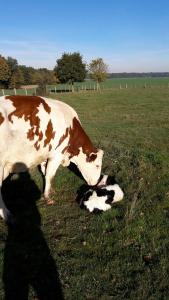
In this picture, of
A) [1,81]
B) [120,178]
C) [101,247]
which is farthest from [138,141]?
[1,81]

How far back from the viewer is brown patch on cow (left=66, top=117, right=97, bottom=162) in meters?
9.52

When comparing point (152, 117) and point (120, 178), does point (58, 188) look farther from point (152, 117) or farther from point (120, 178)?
point (152, 117)

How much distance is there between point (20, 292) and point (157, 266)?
6.66ft

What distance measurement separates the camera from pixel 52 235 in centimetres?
714

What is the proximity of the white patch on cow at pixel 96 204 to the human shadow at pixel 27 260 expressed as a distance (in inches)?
41.3

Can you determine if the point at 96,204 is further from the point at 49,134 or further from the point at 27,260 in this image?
the point at 27,260

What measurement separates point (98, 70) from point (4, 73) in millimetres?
21287

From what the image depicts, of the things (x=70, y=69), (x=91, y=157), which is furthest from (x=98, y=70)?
(x=91, y=157)

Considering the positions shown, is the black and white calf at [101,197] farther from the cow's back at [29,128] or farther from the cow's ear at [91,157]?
the cow's back at [29,128]

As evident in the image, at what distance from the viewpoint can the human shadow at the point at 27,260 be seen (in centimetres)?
534

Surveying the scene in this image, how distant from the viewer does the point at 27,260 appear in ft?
20.3

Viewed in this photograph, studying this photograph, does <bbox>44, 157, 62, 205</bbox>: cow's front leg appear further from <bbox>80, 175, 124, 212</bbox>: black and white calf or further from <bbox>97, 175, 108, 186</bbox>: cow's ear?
<bbox>97, 175, 108, 186</bbox>: cow's ear

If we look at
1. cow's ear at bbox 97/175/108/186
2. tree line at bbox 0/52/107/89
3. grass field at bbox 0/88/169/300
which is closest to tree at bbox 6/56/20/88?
tree line at bbox 0/52/107/89

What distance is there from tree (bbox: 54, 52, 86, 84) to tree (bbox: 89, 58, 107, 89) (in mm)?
5653
